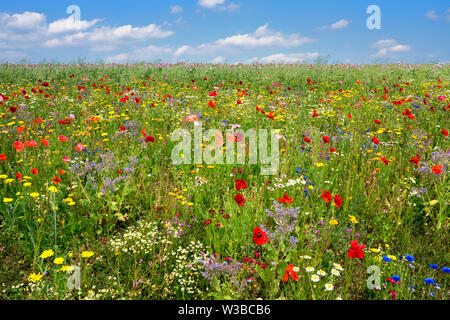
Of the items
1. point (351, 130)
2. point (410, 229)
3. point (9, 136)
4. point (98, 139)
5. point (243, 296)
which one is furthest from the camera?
point (351, 130)

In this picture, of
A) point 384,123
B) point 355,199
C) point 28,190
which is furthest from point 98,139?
point 384,123

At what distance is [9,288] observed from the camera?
2.06 meters

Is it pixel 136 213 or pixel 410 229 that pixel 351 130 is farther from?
pixel 136 213

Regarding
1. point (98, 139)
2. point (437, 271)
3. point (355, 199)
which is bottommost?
point (437, 271)

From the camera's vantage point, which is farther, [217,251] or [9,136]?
[9,136]

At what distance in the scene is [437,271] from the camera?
90.4 inches

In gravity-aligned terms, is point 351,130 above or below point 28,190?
above

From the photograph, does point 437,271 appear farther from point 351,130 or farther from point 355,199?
point 351,130

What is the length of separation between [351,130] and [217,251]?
3619 mm

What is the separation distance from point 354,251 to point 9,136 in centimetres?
490

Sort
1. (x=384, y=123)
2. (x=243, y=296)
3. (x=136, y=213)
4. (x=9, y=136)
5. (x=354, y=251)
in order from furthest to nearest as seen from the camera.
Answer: (x=384, y=123) → (x=9, y=136) → (x=136, y=213) → (x=243, y=296) → (x=354, y=251)

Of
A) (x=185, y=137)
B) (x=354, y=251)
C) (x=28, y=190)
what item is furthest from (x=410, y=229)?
(x=28, y=190)
